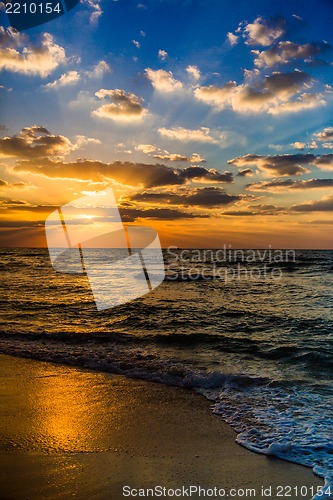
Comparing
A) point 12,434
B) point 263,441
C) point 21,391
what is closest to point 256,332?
point 263,441

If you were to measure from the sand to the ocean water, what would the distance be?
42 centimetres

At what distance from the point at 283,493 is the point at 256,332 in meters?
7.84

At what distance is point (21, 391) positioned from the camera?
6027mm

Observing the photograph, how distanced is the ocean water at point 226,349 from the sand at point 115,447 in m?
0.42

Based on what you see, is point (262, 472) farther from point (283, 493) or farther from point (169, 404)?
point (169, 404)

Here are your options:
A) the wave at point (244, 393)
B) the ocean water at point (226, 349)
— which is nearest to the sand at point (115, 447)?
the wave at point (244, 393)

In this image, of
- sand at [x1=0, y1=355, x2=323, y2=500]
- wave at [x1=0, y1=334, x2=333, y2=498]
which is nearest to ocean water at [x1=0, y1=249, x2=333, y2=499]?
wave at [x1=0, y1=334, x2=333, y2=498]

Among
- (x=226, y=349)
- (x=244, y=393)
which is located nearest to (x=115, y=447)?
(x=244, y=393)

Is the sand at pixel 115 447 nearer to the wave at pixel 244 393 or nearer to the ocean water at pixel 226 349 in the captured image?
the wave at pixel 244 393

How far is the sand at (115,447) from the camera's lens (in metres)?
3.62

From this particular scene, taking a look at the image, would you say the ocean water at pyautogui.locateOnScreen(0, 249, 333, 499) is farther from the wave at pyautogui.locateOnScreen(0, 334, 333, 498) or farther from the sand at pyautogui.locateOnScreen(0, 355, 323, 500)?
the sand at pyautogui.locateOnScreen(0, 355, 323, 500)

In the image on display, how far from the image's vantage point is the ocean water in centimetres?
524

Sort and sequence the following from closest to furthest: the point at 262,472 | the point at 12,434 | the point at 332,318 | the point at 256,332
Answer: the point at 262,472 < the point at 12,434 < the point at 256,332 < the point at 332,318

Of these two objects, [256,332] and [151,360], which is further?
[256,332]
